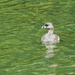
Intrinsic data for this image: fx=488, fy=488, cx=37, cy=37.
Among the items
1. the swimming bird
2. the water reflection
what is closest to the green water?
the water reflection

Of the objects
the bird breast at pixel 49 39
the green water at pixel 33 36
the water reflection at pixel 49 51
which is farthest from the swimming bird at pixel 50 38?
the water reflection at pixel 49 51

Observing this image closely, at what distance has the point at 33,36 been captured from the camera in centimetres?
2342

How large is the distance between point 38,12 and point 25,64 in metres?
9.63

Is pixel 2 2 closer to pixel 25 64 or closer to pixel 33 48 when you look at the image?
pixel 33 48

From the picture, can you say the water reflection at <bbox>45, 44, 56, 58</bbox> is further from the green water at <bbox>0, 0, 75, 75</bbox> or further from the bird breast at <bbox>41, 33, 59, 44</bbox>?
the bird breast at <bbox>41, 33, 59, 44</bbox>

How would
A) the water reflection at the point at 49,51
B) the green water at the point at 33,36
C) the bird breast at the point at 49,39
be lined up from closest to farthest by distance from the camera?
the green water at the point at 33,36, the water reflection at the point at 49,51, the bird breast at the point at 49,39

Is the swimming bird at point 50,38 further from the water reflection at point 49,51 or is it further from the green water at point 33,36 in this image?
the water reflection at point 49,51

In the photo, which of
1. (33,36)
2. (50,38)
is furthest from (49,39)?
(33,36)

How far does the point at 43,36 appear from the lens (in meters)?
23.5

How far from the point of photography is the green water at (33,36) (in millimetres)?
19120

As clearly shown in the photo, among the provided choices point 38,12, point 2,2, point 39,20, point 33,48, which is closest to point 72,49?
point 33,48

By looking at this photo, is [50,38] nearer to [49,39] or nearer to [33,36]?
[49,39]

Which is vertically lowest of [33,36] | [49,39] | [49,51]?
[49,51]

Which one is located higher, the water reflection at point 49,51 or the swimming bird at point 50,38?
the swimming bird at point 50,38
